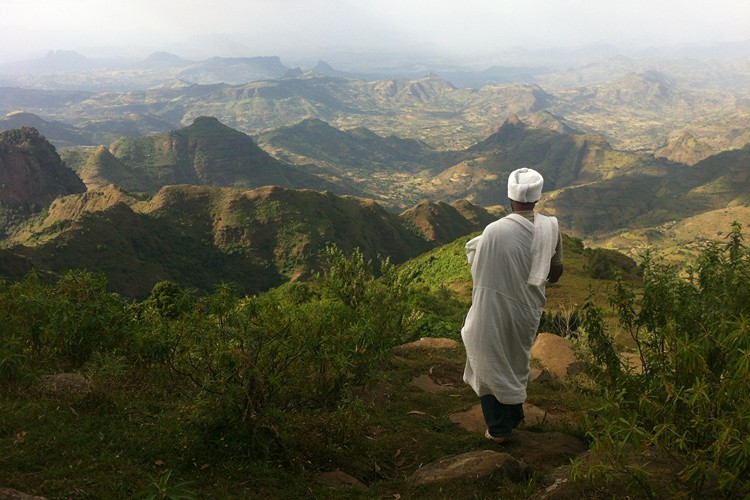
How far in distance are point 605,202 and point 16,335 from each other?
153571 millimetres

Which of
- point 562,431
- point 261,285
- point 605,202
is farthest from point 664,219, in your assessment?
point 562,431

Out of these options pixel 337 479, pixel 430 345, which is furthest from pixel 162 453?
pixel 430 345

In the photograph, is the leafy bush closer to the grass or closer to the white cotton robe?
the grass

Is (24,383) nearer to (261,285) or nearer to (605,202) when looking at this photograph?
(261,285)

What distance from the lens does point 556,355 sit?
10.2 metres

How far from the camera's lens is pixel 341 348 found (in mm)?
4809

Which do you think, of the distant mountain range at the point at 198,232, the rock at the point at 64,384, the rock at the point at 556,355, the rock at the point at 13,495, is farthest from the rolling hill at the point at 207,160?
the rock at the point at 13,495

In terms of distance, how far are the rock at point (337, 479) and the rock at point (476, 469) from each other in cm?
53

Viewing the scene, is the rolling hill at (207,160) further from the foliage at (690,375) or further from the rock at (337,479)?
the foliage at (690,375)

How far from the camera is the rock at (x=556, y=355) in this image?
9.62 meters

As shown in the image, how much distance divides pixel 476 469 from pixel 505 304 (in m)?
1.53

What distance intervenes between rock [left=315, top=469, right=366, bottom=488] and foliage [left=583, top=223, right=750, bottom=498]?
2054mm

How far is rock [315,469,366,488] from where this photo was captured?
3.91 metres

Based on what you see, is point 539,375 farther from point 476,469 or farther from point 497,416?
point 476,469
